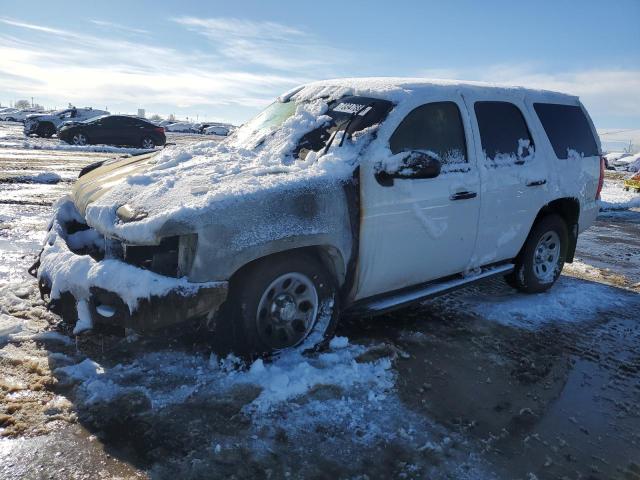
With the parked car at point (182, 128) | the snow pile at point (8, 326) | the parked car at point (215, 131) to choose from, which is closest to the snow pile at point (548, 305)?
the snow pile at point (8, 326)

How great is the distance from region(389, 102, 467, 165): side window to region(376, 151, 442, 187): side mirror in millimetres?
229

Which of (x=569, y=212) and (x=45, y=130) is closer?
(x=569, y=212)

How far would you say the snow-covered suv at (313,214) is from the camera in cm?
283

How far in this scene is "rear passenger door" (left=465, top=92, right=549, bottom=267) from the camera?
425cm

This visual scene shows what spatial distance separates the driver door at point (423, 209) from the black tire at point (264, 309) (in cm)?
31

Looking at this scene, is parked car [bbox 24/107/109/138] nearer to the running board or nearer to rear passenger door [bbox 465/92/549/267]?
rear passenger door [bbox 465/92/549/267]

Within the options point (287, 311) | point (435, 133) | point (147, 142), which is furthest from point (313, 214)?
point (147, 142)

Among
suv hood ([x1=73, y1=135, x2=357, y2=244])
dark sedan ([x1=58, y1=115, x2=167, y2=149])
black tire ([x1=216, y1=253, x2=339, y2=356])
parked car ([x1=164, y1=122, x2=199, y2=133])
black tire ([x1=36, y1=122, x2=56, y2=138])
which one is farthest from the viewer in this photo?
parked car ([x1=164, y1=122, x2=199, y2=133])

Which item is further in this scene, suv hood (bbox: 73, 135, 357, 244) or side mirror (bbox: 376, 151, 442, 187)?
side mirror (bbox: 376, 151, 442, 187)

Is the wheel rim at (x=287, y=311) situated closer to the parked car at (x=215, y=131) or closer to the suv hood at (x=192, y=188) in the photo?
the suv hood at (x=192, y=188)

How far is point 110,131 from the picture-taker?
22.5 m

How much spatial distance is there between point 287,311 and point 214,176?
3.27 ft

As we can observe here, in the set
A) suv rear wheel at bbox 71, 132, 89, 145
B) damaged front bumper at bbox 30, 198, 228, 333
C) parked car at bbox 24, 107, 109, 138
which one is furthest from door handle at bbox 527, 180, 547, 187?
parked car at bbox 24, 107, 109, 138

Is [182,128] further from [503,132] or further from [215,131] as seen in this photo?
[503,132]
